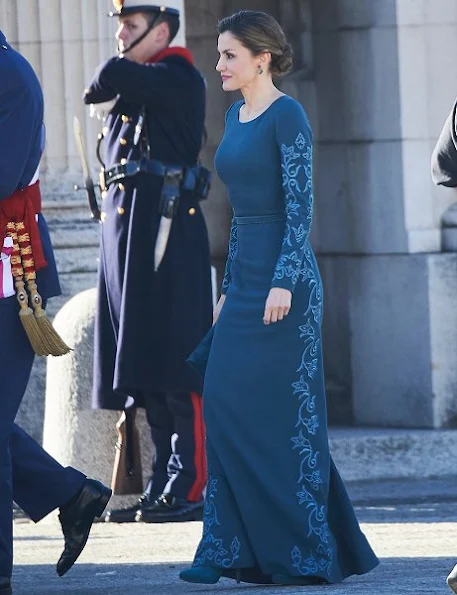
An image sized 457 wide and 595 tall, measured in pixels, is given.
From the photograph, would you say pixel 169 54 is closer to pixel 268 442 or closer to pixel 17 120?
pixel 17 120

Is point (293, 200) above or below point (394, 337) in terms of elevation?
above

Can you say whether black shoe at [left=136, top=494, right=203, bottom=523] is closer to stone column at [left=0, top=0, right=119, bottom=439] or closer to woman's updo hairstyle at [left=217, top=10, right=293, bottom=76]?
stone column at [left=0, top=0, right=119, bottom=439]

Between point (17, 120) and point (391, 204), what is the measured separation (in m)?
4.08

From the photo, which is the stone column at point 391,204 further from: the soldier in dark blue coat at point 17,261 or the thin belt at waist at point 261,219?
the soldier in dark blue coat at point 17,261

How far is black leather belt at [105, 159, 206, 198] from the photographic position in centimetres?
880

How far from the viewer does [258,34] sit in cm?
698

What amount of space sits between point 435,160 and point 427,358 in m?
4.28

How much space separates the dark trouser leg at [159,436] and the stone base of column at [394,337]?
6.07 ft

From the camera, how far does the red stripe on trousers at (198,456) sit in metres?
8.86

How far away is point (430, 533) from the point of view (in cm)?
836

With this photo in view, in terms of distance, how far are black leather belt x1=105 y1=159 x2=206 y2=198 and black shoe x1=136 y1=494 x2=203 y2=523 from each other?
1238 millimetres

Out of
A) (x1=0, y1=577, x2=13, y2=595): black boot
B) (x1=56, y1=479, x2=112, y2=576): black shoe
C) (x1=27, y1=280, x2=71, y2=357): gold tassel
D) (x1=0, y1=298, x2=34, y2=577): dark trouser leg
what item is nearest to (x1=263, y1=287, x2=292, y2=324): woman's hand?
(x1=27, y1=280, x2=71, y2=357): gold tassel

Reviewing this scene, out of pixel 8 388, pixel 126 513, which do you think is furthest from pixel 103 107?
pixel 8 388

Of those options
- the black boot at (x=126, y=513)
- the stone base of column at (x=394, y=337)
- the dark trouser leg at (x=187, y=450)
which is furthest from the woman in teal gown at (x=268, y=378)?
the stone base of column at (x=394, y=337)
